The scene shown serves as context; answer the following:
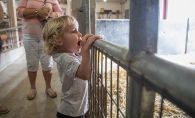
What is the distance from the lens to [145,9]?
0.32 meters

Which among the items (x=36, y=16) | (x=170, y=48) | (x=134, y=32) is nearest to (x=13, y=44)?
(x=36, y=16)

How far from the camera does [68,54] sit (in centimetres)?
86

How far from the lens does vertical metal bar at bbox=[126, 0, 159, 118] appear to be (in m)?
0.32

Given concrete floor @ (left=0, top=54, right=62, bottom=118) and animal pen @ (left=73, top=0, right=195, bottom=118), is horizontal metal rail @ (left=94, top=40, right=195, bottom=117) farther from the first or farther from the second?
concrete floor @ (left=0, top=54, right=62, bottom=118)

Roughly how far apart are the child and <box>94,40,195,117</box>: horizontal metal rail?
492mm

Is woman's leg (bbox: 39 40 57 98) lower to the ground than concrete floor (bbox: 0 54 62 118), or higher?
higher

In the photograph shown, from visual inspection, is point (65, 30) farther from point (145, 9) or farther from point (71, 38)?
point (145, 9)

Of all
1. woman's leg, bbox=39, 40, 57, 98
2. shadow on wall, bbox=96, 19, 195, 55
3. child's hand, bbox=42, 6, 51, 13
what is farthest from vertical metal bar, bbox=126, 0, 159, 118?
shadow on wall, bbox=96, 19, 195, 55

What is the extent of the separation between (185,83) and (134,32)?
167 mm

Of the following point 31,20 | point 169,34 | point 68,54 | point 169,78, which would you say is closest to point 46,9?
point 31,20

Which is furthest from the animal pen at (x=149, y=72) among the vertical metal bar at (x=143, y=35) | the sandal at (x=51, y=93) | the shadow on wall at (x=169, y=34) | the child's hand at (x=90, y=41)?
the shadow on wall at (x=169, y=34)

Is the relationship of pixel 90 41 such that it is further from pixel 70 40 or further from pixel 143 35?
pixel 143 35

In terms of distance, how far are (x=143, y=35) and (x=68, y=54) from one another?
0.58m

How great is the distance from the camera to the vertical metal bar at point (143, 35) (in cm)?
32
